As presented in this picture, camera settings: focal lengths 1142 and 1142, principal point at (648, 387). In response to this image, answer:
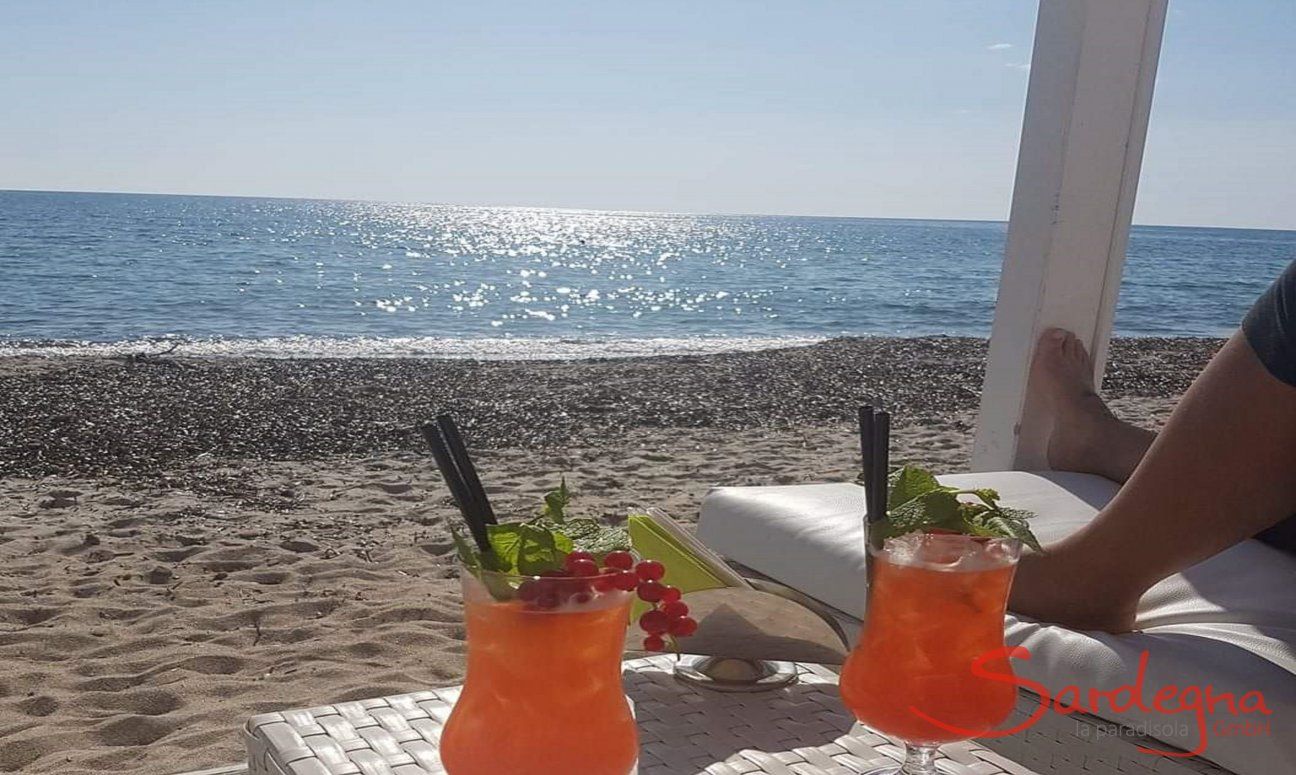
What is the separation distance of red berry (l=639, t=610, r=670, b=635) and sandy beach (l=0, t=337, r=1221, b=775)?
1332mm

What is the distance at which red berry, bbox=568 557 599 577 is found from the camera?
68cm

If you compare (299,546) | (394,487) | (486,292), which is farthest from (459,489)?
(486,292)

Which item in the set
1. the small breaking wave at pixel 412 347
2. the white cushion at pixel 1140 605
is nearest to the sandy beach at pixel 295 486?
the white cushion at pixel 1140 605

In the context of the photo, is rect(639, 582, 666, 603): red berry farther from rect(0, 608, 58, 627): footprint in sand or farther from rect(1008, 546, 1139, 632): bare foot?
rect(0, 608, 58, 627): footprint in sand

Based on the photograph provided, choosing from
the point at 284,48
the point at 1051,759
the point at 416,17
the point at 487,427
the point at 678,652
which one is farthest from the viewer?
the point at 284,48

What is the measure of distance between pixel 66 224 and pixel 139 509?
3310 cm

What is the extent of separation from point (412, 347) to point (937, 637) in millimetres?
11690

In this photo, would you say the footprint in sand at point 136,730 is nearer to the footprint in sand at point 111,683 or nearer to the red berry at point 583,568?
the footprint in sand at point 111,683

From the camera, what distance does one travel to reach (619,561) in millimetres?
702

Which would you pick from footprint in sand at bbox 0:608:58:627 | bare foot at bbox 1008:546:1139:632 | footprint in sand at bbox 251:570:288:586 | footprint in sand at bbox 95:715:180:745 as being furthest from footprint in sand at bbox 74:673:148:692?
bare foot at bbox 1008:546:1139:632

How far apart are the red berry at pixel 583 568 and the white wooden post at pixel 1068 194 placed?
6.38 feet

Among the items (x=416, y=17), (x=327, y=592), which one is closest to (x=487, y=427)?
(x=327, y=592)

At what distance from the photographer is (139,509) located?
12.1 feet

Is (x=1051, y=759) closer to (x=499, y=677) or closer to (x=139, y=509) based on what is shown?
(x=499, y=677)
